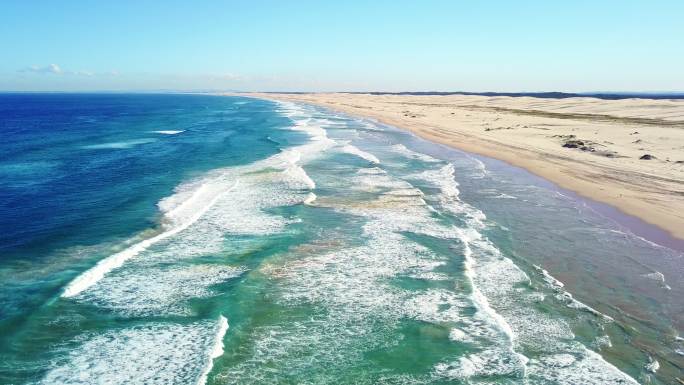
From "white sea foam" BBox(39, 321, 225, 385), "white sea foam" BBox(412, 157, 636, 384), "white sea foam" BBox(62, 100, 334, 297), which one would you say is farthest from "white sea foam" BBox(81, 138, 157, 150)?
"white sea foam" BBox(412, 157, 636, 384)

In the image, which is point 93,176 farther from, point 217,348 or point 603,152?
point 603,152

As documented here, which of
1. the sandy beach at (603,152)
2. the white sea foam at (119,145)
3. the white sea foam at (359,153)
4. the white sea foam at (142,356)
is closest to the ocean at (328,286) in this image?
the white sea foam at (142,356)

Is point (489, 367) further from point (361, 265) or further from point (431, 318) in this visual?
point (361, 265)

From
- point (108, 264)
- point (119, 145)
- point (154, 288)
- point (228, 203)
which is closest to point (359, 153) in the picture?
point (228, 203)

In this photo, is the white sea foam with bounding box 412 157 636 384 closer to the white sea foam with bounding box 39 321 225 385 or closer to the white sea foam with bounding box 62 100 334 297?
the white sea foam with bounding box 39 321 225 385

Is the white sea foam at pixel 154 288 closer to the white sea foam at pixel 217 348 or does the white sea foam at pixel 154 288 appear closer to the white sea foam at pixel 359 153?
the white sea foam at pixel 217 348
